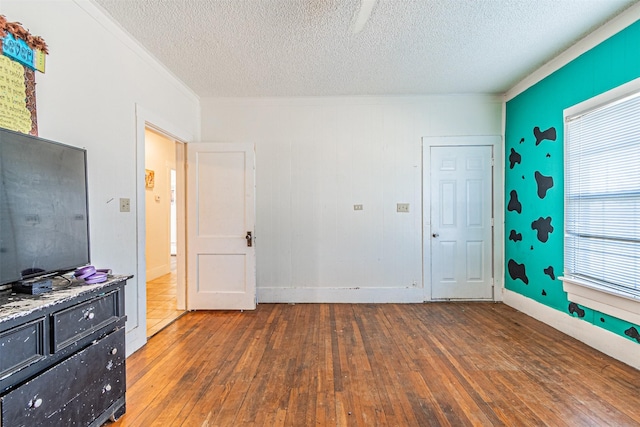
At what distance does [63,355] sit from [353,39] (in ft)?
9.72

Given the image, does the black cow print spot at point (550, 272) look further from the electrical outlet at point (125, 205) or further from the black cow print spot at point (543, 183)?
the electrical outlet at point (125, 205)

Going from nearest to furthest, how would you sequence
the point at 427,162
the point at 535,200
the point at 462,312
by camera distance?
the point at 535,200
the point at 462,312
the point at 427,162

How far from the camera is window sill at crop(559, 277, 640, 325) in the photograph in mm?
2355

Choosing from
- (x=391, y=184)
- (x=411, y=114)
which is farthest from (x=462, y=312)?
(x=411, y=114)

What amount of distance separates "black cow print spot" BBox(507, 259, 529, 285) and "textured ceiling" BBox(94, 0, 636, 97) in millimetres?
2224

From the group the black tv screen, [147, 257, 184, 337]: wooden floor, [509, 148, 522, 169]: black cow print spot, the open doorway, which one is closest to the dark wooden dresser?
the black tv screen

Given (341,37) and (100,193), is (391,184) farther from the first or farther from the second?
(100,193)

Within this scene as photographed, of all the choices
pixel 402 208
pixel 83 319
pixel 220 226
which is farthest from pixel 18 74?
pixel 402 208

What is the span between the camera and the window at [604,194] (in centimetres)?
237

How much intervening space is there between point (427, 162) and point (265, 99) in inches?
91.6

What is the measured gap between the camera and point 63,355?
143 cm

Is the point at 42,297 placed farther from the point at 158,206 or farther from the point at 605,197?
the point at 158,206

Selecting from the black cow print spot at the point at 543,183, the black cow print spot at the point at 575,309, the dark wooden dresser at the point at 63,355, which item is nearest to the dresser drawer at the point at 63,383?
the dark wooden dresser at the point at 63,355

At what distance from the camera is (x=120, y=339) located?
182 centimetres
